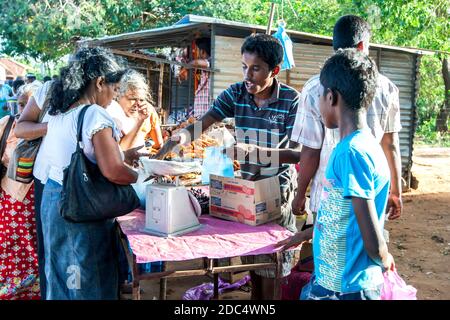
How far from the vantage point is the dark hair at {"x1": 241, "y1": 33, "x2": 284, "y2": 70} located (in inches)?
108

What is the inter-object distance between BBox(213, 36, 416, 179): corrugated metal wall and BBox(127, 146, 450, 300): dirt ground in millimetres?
1080

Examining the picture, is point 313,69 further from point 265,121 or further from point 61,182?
point 61,182

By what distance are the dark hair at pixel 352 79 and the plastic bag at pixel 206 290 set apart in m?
2.61

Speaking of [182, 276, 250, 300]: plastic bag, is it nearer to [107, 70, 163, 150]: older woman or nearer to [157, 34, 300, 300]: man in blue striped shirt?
[157, 34, 300, 300]: man in blue striped shirt

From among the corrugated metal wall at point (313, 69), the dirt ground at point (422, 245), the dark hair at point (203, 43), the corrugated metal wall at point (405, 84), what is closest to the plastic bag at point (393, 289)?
the dirt ground at point (422, 245)

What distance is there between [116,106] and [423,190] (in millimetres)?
7734

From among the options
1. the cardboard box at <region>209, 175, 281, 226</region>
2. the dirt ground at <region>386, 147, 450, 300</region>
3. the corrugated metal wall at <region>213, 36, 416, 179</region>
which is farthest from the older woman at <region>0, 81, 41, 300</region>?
the corrugated metal wall at <region>213, 36, 416, 179</region>

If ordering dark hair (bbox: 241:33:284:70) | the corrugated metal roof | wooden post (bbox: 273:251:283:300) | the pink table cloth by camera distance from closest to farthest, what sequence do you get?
the pink table cloth < wooden post (bbox: 273:251:283:300) < dark hair (bbox: 241:33:284:70) < the corrugated metal roof

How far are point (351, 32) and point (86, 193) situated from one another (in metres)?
1.63

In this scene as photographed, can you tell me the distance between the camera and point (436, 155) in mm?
13969

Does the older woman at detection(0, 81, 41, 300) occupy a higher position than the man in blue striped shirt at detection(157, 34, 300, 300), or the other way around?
the man in blue striped shirt at detection(157, 34, 300, 300)

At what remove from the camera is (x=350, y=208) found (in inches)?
68.6
